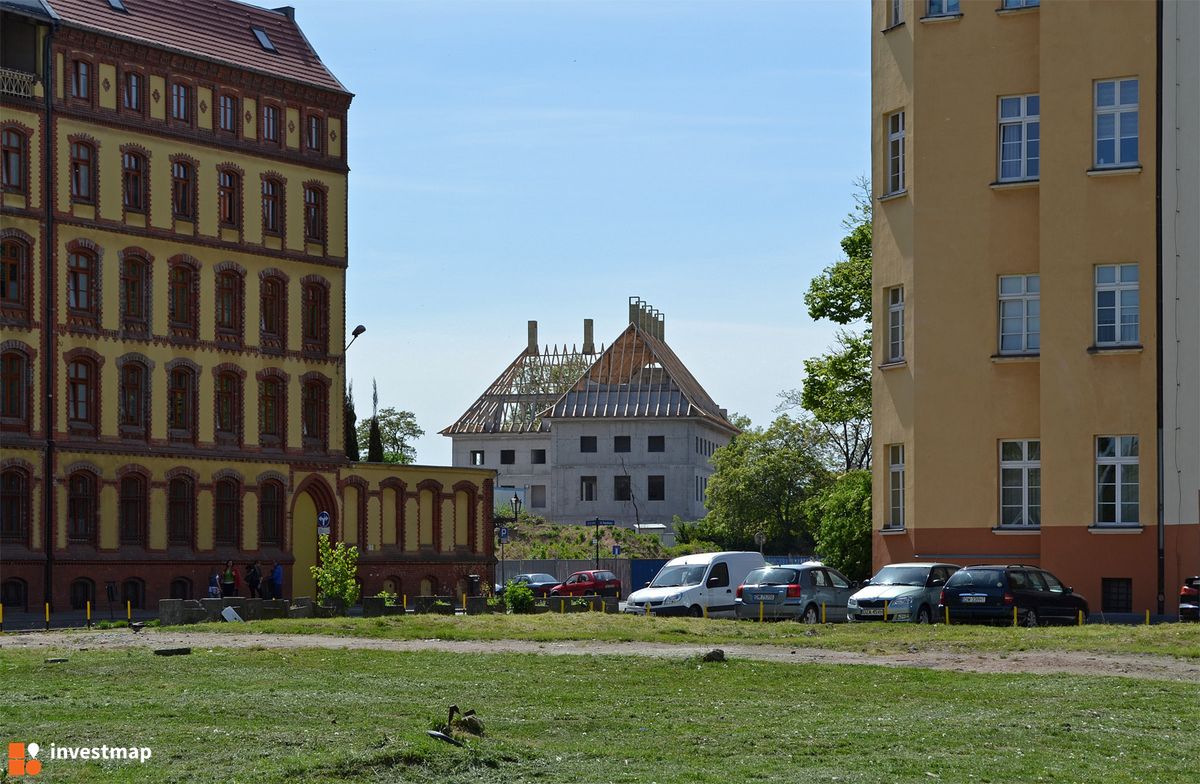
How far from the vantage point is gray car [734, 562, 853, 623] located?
4288 centimetres

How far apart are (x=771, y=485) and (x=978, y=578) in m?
80.6

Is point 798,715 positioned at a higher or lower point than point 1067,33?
lower

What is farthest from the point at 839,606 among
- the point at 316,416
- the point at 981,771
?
the point at 316,416

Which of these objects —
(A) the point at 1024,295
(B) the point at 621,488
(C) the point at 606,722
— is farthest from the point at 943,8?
(B) the point at 621,488

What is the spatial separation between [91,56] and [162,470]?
45.2 ft

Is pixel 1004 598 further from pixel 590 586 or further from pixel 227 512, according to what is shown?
pixel 227 512

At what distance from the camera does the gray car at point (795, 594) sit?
42.9m

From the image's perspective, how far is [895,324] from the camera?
47.2 m

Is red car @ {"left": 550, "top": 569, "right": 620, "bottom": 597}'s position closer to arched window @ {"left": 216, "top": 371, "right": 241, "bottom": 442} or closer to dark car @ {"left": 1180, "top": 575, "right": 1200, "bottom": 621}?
arched window @ {"left": 216, "top": 371, "right": 241, "bottom": 442}

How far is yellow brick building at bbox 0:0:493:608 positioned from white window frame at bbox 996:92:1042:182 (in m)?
31.5

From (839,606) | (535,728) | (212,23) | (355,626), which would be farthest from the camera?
(212,23)

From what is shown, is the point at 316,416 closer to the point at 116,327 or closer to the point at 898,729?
the point at 116,327

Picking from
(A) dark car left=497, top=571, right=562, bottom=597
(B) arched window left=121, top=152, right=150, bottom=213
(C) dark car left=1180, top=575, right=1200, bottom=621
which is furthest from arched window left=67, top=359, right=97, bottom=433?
(C) dark car left=1180, top=575, right=1200, bottom=621

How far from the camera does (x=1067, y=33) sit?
4388cm
